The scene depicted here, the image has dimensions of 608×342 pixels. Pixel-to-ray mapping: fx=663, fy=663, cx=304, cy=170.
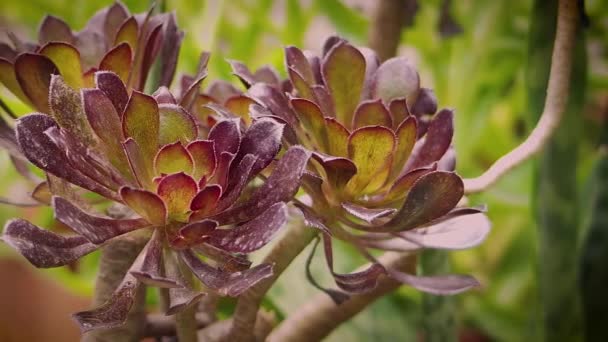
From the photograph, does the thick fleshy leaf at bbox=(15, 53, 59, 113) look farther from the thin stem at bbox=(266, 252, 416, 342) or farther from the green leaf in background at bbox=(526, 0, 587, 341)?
the green leaf in background at bbox=(526, 0, 587, 341)

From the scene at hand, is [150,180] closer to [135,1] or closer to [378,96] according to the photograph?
[378,96]

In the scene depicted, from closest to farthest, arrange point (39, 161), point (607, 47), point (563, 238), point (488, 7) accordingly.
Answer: point (39, 161)
point (563, 238)
point (488, 7)
point (607, 47)

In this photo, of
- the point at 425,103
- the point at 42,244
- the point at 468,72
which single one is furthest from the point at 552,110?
the point at 468,72

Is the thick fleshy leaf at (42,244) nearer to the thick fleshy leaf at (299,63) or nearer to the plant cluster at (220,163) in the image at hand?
the plant cluster at (220,163)

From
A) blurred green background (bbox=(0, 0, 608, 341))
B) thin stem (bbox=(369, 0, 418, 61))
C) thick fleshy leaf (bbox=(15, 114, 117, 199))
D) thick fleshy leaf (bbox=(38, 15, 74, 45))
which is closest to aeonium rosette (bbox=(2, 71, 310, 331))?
thick fleshy leaf (bbox=(15, 114, 117, 199))

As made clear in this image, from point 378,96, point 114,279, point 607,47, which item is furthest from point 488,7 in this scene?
point 114,279

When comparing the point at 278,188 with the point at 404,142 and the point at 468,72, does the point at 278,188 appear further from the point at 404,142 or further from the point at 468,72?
the point at 468,72
